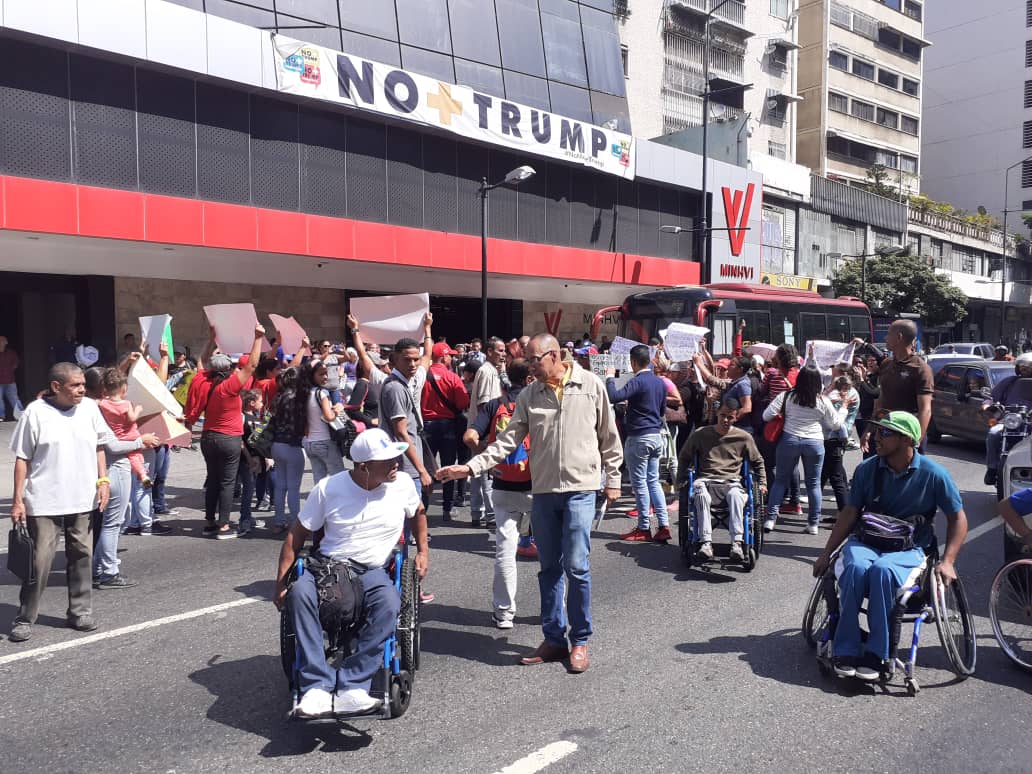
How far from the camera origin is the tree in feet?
136

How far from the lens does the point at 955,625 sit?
15.6 ft

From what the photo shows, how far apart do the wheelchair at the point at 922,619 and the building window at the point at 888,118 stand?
56.8 m

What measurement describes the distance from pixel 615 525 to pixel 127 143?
13.6 meters

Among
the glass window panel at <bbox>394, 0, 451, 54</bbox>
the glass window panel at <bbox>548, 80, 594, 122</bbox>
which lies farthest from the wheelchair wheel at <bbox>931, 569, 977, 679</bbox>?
the glass window panel at <bbox>548, 80, 594, 122</bbox>

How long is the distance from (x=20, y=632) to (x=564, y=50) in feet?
82.4

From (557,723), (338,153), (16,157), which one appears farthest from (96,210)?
(557,723)

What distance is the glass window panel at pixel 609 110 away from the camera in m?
27.8

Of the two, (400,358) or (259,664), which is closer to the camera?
(259,664)

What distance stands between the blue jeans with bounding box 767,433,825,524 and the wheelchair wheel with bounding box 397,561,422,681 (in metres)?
4.82

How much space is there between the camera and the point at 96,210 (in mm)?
16438

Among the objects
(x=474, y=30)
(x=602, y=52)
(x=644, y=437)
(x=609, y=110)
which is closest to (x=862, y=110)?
(x=602, y=52)

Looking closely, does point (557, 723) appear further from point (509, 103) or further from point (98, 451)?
point (509, 103)

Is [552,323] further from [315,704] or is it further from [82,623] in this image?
[315,704]

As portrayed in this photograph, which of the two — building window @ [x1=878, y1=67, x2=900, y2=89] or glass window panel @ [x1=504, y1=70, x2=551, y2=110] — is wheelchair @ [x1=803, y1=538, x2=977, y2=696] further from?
building window @ [x1=878, y1=67, x2=900, y2=89]
